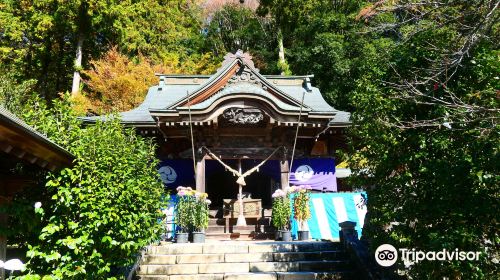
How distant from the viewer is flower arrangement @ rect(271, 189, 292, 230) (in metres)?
9.21

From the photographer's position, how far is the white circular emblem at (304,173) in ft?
41.9

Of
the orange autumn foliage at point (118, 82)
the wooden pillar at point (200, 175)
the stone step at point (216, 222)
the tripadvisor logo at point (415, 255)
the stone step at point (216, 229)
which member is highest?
the orange autumn foliage at point (118, 82)

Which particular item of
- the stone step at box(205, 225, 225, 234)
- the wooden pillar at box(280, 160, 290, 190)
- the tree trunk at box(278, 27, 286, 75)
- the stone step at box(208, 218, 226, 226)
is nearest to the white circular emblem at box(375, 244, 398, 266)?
the wooden pillar at box(280, 160, 290, 190)

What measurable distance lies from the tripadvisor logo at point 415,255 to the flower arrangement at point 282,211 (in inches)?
151

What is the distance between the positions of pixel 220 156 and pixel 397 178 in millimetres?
7199

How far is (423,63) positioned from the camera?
17.3 ft

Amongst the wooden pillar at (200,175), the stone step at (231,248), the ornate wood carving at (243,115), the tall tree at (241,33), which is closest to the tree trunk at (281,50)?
the tall tree at (241,33)

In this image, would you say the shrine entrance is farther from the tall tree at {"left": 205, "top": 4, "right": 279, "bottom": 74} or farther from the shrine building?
the tall tree at {"left": 205, "top": 4, "right": 279, "bottom": 74}

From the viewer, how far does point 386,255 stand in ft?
17.4

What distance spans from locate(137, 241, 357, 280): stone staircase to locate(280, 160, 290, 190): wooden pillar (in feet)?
11.8

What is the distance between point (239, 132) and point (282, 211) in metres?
3.21

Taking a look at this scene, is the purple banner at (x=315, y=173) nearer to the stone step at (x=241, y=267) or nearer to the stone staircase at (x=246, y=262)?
the stone staircase at (x=246, y=262)

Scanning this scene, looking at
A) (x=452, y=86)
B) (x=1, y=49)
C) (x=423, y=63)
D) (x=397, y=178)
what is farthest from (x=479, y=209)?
(x=1, y=49)

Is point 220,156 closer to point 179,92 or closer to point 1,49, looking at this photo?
point 179,92
